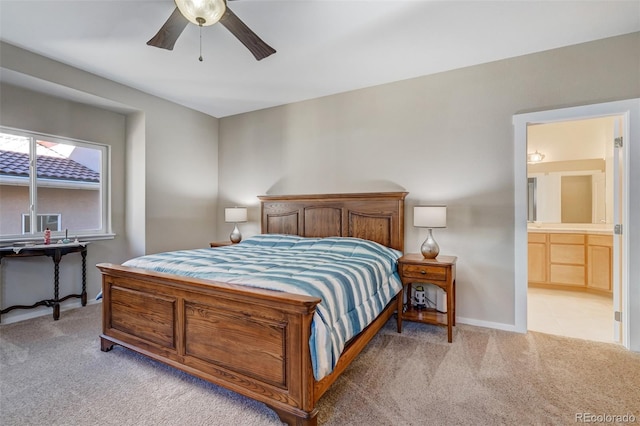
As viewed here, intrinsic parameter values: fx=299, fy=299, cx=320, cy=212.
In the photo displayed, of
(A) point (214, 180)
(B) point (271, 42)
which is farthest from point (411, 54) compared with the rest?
(A) point (214, 180)

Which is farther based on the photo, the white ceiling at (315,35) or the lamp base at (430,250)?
the lamp base at (430,250)

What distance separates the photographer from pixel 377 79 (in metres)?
3.52

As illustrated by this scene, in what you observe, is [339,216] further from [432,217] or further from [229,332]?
[229,332]

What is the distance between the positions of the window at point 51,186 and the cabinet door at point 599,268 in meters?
6.71

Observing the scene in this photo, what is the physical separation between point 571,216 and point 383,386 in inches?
184

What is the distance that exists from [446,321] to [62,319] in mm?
4052

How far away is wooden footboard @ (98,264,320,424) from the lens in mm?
1578

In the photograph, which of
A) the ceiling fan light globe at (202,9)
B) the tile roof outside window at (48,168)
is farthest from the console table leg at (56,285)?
the ceiling fan light globe at (202,9)

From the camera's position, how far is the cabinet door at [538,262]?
14.9 feet

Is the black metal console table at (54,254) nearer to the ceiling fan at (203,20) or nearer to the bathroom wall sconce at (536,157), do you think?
the ceiling fan at (203,20)

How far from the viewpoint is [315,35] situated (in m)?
2.64

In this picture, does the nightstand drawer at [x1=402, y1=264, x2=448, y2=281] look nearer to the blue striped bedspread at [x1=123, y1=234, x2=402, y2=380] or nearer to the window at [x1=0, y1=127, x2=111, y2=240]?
the blue striped bedspread at [x1=123, y1=234, x2=402, y2=380]

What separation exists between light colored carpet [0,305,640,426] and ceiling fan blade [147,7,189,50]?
2462mm

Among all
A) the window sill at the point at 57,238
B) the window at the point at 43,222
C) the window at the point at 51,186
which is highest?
the window at the point at 51,186
